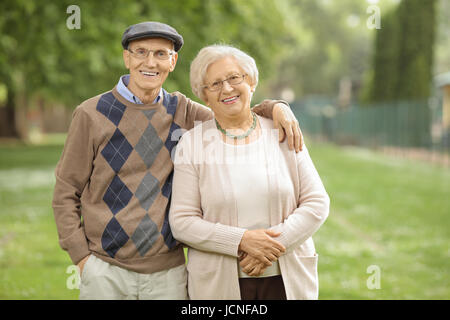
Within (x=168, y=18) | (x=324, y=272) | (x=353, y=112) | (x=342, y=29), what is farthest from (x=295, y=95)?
(x=324, y=272)

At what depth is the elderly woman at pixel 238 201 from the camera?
240cm

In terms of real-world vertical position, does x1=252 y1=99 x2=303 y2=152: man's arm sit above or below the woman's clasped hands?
above

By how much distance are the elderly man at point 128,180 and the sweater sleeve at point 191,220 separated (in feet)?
0.36

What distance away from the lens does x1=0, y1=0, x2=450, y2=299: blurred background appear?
19.3ft

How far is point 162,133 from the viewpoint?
2555 mm

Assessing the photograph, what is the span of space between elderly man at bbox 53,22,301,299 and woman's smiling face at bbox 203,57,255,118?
0.74 ft

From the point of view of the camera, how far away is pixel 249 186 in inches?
94.9

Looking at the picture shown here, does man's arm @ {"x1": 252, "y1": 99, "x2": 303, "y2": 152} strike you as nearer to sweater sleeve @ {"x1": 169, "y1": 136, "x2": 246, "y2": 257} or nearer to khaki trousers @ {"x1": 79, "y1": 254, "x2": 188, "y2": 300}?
sweater sleeve @ {"x1": 169, "y1": 136, "x2": 246, "y2": 257}

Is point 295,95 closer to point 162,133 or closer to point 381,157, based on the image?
point 381,157

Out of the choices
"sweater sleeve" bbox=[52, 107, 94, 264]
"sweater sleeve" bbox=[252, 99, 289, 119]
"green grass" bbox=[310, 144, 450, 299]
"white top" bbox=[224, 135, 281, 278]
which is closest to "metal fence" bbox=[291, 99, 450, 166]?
"green grass" bbox=[310, 144, 450, 299]

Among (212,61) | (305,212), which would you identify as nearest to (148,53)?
(212,61)

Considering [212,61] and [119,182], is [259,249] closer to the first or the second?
[119,182]

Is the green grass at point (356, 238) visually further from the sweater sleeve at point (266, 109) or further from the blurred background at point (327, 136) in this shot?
the sweater sleeve at point (266, 109)

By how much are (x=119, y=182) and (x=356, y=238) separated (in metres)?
Answer: 5.62
